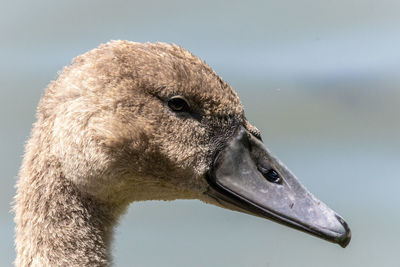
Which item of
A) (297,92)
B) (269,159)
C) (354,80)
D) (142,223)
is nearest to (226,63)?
(297,92)

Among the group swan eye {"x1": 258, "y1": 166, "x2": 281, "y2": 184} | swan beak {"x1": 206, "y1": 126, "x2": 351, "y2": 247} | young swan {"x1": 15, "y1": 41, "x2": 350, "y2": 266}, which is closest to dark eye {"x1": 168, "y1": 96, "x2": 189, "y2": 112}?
young swan {"x1": 15, "y1": 41, "x2": 350, "y2": 266}

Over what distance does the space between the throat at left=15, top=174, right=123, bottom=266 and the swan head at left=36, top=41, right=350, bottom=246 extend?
0.07m

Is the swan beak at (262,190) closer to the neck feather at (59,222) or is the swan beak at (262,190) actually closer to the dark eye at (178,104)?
the dark eye at (178,104)

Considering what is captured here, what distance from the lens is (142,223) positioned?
6242mm

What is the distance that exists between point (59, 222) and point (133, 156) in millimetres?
471

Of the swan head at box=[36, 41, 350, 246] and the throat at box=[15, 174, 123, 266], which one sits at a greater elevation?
the swan head at box=[36, 41, 350, 246]

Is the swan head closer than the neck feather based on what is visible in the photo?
Yes

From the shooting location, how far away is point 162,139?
154 inches

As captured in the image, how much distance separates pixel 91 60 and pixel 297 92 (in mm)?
3161

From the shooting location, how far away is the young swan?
3805 millimetres

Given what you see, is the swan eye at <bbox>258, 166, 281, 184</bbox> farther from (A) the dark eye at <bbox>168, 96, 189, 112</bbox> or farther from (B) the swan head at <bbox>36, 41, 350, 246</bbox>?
(A) the dark eye at <bbox>168, 96, 189, 112</bbox>

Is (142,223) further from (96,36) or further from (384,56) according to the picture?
(384,56)

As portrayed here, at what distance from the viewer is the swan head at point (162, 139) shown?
379 cm

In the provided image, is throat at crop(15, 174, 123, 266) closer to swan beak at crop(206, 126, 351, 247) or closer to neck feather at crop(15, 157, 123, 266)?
neck feather at crop(15, 157, 123, 266)
